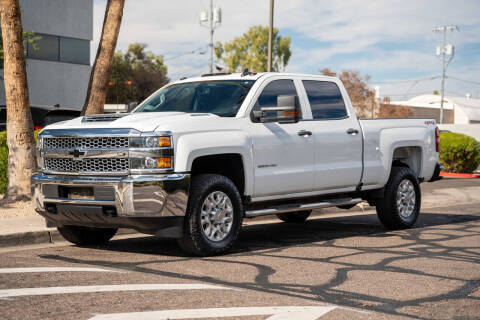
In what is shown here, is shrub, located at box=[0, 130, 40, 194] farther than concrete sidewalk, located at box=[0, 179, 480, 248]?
Yes

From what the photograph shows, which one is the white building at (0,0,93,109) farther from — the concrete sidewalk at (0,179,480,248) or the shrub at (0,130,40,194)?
the concrete sidewalk at (0,179,480,248)

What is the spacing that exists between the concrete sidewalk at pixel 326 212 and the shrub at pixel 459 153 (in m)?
2.53

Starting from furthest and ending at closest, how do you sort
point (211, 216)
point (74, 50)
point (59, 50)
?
1. point (74, 50)
2. point (59, 50)
3. point (211, 216)

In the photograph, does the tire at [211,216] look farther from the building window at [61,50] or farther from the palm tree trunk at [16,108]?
the building window at [61,50]

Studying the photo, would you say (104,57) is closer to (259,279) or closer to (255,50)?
(259,279)

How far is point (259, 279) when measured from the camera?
6.49m

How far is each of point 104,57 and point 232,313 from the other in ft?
28.4

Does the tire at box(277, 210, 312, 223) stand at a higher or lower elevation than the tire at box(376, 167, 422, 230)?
lower

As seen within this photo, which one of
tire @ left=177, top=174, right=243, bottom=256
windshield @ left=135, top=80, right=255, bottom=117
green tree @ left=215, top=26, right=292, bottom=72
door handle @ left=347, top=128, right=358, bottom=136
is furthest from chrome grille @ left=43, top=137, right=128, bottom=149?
green tree @ left=215, top=26, right=292, bottom=72

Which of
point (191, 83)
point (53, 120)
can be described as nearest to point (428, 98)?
point (53, 120)

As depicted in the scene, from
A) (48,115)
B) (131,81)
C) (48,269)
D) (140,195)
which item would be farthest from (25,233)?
(131,81)

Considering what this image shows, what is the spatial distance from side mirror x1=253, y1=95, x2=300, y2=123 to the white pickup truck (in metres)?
0.01

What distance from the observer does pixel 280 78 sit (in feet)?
29.5

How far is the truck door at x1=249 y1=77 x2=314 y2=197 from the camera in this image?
27.2 feet
